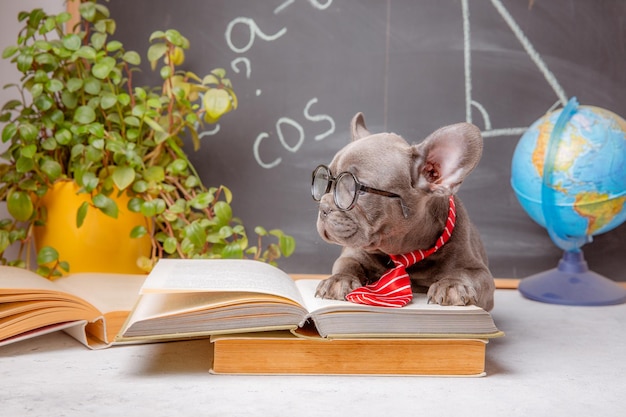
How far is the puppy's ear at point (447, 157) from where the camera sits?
5.68 feet

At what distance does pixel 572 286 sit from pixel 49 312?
1.93m

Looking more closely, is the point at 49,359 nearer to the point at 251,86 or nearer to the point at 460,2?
the point at 251,86

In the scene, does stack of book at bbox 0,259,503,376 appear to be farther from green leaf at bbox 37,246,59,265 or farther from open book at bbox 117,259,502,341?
green leaf at bbox 37,246,59,265

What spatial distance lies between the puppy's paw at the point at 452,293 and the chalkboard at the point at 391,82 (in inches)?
53.4

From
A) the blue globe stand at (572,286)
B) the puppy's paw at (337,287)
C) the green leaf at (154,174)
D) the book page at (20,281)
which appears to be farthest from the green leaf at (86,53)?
the blue globe stand at (572,286)

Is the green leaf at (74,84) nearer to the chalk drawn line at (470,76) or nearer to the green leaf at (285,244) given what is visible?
the green leaf at (285,244)

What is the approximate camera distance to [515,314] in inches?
96.6

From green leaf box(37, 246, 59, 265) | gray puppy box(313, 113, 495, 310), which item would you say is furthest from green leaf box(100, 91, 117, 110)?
gray puppy box(313, 113, 495, 310)

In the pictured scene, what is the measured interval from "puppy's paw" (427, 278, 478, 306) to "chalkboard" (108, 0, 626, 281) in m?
1.36

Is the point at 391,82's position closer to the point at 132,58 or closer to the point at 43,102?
the point at 132,58

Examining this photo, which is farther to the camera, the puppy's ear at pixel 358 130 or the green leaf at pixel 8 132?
the green leaf at pixel 8 132

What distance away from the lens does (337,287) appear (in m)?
1.79

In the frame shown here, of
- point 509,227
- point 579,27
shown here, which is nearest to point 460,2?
point 579,27

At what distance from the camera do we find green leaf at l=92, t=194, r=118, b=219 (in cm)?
→ 252
